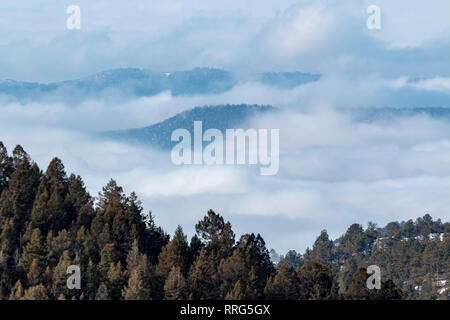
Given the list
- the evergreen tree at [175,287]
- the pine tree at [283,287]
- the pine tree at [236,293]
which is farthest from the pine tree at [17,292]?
the pine tree at [283,287]

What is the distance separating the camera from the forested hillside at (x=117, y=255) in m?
71.3

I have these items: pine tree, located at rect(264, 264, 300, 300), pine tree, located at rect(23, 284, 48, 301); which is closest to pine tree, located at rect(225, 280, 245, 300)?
pine tree, located at rect(264, 264, 300, 300)

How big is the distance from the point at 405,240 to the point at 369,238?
1489 cm

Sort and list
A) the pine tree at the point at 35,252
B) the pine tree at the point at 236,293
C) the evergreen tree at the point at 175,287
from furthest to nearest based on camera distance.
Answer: the pine tree at the point at 35,252 < the evergreen tree at the point at 175,287 < the pine tree at the point at 236,293

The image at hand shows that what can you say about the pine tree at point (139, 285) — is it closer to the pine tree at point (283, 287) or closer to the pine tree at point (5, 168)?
the pine tree at point (283, 287)

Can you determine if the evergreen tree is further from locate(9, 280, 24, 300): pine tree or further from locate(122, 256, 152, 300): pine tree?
locate(9, 280, 24, 300): pine tree

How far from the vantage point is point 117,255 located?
7744cm

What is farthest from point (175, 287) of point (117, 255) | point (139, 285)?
point (117, 255)

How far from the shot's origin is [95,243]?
258 ft

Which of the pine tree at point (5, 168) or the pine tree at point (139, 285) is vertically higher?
the pine tree at point (5, 168)

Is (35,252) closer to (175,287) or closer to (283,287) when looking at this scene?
(175,287)

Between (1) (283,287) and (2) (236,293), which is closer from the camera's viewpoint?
(2) (236,293)
